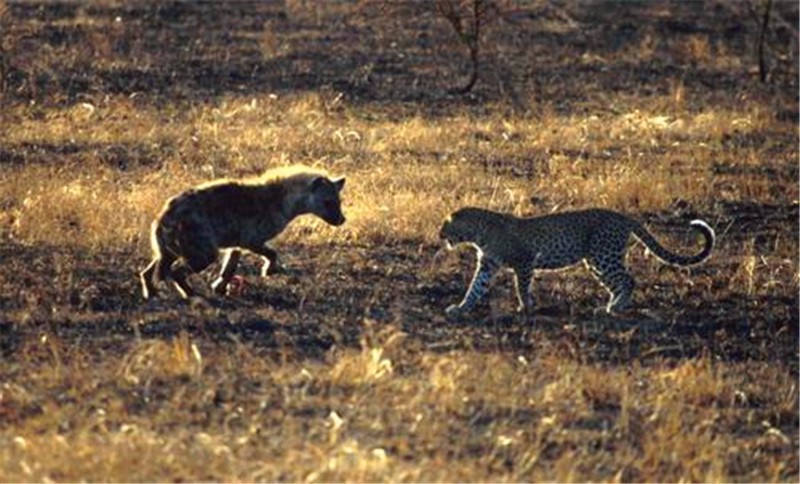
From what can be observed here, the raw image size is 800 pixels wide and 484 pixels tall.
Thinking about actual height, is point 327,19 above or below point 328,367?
below

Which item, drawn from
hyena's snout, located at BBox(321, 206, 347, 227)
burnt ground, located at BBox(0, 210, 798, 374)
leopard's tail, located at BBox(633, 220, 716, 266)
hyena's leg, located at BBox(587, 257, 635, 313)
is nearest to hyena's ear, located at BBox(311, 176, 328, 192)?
hyena's snout, located at BBox(321, 206, 347, 227)

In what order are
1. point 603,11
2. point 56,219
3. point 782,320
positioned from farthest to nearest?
point 603,11 → point 56,219 → point 782,320

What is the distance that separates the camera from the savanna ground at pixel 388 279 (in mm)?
9188

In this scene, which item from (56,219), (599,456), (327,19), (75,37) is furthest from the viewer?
(327,19)

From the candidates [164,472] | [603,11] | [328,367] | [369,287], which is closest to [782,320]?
[369,287]

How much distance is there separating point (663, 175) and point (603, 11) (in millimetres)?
15558

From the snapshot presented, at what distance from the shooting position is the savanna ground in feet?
30.1

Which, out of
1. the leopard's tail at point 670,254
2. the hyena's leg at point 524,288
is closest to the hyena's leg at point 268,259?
the hyena's leg at point 524,288

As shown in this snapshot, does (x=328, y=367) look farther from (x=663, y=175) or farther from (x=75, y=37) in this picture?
(x=75, y=37)

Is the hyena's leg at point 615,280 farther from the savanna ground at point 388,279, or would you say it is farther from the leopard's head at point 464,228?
the leopard's head at point 464,228

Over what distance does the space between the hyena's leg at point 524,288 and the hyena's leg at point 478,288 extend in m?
0.17

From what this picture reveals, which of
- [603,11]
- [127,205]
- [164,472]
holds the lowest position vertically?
[603,11]

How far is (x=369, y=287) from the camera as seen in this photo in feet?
43.3

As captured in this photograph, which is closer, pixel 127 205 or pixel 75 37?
pixel 127 205
